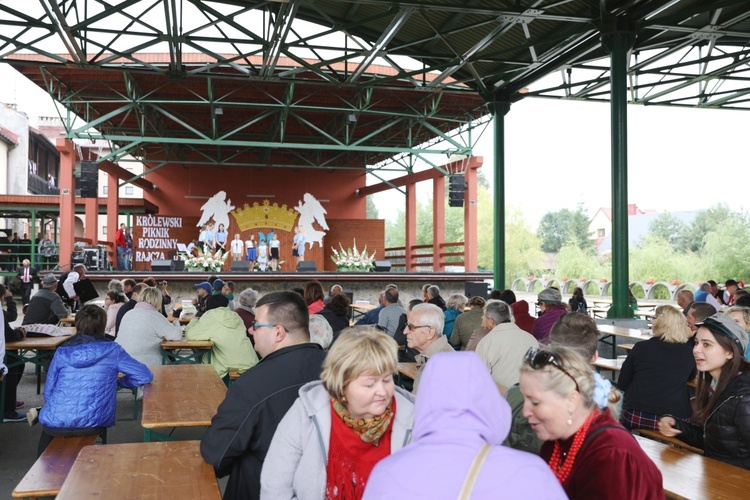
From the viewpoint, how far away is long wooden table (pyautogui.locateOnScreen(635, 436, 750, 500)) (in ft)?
7.79

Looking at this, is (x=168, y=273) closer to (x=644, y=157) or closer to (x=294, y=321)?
(x=294, y=321)

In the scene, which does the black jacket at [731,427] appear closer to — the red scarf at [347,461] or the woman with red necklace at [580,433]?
the woman with red necklace at [580,433]

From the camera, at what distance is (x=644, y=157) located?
61.2 metres

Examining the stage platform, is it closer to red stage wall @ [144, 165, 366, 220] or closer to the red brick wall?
the red brick wall

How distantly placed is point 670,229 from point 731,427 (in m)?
52.5

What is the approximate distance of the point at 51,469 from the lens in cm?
320

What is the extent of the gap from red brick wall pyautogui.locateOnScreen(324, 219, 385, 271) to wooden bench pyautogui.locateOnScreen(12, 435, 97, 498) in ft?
66.2

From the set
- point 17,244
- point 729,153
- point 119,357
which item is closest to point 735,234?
point 729,153

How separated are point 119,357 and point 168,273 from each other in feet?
40.1

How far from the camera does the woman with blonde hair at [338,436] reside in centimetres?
202

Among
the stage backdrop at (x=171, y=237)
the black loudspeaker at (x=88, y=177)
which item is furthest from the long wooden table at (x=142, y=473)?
the stage backdrop at (x=171, y=237)

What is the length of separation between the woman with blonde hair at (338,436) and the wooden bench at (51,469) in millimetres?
1368

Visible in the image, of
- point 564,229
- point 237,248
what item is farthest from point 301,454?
point 564,229

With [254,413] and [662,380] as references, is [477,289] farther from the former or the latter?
[254,413]
